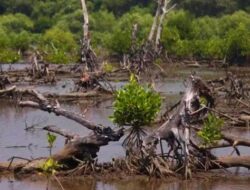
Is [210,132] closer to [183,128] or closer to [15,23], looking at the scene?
[183,128]

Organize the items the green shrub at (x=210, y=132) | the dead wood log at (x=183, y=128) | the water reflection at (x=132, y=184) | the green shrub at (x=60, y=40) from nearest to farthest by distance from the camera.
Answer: the water reflection at (x=132, y=184) → the dead wood log at (x=183, y=128) → the green shrub at (x=210, y=132) → the green shrub at (x=60, y=40)

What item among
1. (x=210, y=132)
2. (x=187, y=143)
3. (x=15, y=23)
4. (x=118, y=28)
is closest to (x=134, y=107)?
(x=187, y=143)

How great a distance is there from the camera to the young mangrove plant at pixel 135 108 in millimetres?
16141

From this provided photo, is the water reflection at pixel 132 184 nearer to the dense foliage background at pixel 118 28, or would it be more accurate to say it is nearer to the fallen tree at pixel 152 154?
the fallen tree at pixel 152 154

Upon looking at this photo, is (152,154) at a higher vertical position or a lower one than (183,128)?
lower

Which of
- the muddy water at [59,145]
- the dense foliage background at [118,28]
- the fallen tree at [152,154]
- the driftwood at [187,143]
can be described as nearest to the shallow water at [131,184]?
the muddy water at [59,145]

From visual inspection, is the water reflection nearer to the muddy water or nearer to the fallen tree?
the muddy water

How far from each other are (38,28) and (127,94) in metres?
92.0

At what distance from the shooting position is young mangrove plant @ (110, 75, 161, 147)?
53.0 ft

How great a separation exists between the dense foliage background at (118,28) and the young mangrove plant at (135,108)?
3230cm

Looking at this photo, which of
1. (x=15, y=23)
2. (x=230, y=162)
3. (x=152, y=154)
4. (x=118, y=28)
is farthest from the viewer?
(x=15, y=23)

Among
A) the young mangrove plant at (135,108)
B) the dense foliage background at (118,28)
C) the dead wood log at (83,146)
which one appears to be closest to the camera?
the dead wood log at (83,146)

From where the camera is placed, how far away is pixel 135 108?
1614cm

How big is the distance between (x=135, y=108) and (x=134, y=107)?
0.23 feet
